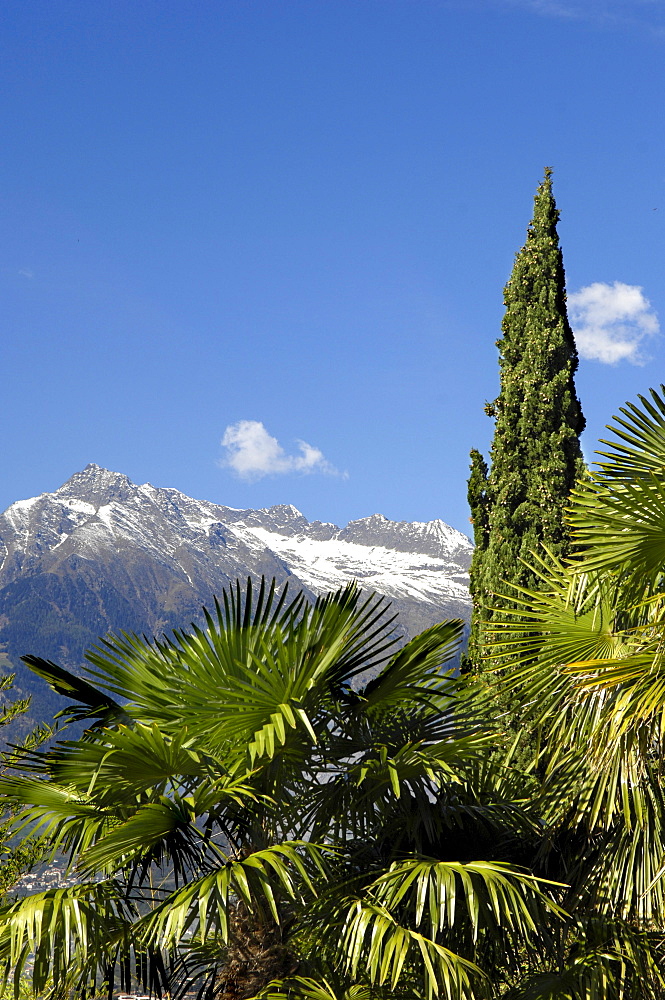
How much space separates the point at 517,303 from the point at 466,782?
35.6 ft

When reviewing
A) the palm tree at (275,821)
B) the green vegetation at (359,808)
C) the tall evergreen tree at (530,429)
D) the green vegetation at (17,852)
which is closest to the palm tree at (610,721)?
the green vegetation at (359,808)

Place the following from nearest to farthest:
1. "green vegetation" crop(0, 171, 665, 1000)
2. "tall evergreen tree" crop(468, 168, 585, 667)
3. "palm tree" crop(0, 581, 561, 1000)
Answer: "palm tree" crop(0, 581, 561, 1000), "green vegetation" crop(0, 171, 665, 1000), "tall evergreen tree" crop(468, 168, 585, 667)

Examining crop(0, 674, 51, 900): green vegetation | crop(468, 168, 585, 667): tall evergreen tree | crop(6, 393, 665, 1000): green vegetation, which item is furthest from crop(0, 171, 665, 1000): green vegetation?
crop(468, 168, 585, 667): tall evergreen tree

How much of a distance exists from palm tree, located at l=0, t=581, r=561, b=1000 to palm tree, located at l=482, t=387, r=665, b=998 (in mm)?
356

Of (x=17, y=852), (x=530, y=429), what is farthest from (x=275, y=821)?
(x=530, y=429)

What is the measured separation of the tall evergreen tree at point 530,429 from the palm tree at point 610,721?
708 cm

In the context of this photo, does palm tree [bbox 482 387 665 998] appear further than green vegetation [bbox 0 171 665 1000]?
Yes

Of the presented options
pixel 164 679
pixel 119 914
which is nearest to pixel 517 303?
pixel 164 679

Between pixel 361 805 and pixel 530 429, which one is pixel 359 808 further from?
pixel 530 429

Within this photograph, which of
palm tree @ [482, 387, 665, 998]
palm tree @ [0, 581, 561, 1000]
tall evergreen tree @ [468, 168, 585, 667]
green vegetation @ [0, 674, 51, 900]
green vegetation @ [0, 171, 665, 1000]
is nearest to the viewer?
palm tree @ [0, 581, 561, 1000]

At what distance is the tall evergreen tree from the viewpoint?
14609 millimetres

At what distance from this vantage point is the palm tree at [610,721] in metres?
6.02

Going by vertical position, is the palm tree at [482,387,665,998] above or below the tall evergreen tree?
below

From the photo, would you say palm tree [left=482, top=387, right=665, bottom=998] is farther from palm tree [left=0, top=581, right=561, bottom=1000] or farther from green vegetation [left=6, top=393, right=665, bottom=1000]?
palm tree [left=0, top=581, right=561, bottom=1000]
